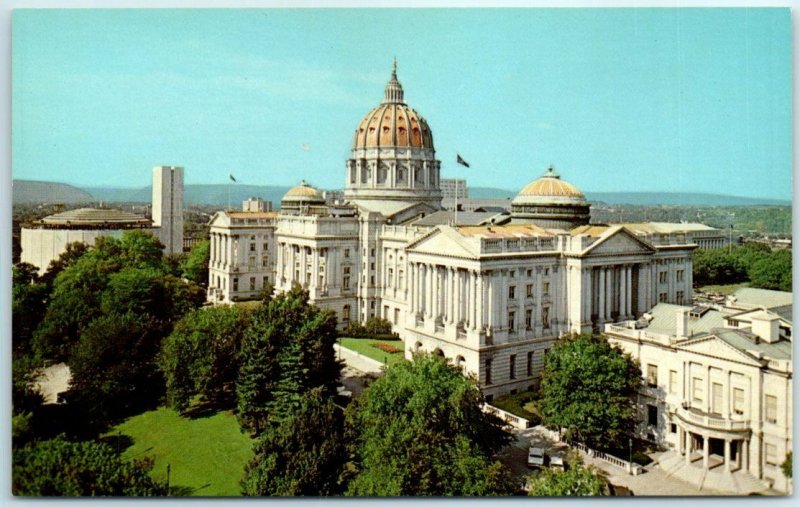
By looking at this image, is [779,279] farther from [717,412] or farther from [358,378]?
[358,378]

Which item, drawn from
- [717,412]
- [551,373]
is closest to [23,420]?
[551,373]

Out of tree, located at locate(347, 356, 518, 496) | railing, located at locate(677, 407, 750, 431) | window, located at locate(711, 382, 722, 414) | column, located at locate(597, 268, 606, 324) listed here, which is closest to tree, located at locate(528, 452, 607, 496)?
tree, located at locate(347, 356, 518, 496)

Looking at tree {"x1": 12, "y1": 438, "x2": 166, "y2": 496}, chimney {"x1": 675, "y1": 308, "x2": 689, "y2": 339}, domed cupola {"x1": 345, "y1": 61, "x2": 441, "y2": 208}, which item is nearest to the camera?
tree {"x1": 12, "y1": 438, "x2": 166, "y2": 496}

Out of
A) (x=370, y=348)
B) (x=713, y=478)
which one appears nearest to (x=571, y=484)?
(x=713, y=478)

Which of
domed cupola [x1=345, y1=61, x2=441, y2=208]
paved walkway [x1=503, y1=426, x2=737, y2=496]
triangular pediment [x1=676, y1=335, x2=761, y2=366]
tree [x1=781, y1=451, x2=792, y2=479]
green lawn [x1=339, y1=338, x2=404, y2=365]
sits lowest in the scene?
paved walkway [x1=503, y1=426, x2=737, y2=496]

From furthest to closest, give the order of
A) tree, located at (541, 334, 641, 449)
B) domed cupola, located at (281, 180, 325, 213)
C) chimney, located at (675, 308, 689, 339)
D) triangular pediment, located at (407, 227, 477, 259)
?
1. domed cupola, located at (281, 180, 325, 213)
2. triangular pediment, located at (407, 227, 477, 259)
3. chimney, located at (675, 308, 689, 339)
4. tree, located at (541, 334, 641, 449)

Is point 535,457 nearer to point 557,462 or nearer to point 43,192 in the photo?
point 557,462

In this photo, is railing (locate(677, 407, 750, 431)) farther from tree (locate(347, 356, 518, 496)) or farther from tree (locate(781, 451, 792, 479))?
tree (locate(347, 356, 518, 496))
